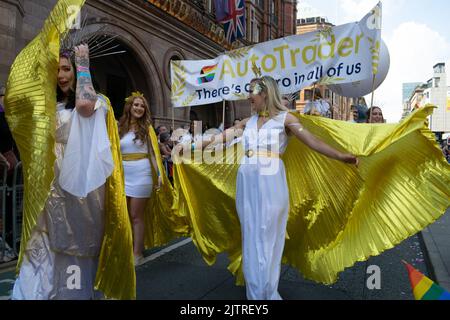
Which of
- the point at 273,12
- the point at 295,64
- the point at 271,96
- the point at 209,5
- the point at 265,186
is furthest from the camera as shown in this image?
the point at 273,12

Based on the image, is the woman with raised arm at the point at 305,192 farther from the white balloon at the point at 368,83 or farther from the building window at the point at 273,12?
the building window at the point at 273,12

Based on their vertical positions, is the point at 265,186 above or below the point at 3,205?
above

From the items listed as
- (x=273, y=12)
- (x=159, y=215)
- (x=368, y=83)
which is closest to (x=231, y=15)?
(x=368, y=83)

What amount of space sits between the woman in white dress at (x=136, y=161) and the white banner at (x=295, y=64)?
2.03 m

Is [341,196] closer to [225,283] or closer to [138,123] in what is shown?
→ [225,283]

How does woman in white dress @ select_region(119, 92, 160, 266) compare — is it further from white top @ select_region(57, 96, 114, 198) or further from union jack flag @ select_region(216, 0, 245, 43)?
union jack flag @ select_region(216, 0, 245, 43)

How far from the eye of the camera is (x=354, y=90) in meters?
6.39

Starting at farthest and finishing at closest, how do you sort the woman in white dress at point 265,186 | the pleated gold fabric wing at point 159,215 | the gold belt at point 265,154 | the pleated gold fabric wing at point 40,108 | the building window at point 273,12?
the building window at point 273,12
the pleated gold fabric wing at point 159,215
the gold belt at point 265,154
the woman in white dress at point 265,186
the pleated gold fabric wing at point 40,108

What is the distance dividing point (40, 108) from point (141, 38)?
452 inches

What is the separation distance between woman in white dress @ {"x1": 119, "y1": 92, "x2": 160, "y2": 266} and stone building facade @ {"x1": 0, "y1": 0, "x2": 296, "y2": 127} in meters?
4.04

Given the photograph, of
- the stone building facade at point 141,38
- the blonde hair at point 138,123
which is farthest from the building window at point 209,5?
the blonde hair at point 138,123

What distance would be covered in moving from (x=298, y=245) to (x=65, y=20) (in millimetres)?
2612

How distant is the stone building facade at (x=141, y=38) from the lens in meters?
8.72

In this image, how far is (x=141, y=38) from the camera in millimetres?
13148
